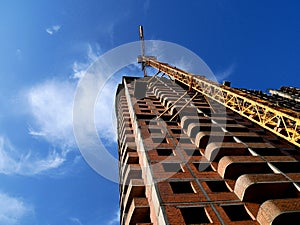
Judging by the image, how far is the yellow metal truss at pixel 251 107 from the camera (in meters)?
17.7

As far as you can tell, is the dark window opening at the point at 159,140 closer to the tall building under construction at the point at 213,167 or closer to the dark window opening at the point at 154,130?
the tall building under construction at the point at 213,167

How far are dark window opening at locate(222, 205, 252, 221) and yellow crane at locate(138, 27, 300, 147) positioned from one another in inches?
219

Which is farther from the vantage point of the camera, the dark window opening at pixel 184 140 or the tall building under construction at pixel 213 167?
the dark window opening at pixel 184 140

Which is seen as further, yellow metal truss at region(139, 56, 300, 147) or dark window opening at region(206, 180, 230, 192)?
dark window opening at region(206, 180, 230, 192)

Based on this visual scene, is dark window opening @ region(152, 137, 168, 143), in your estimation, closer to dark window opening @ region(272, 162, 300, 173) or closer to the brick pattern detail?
the brick pattern detail

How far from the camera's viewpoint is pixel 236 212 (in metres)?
16.5

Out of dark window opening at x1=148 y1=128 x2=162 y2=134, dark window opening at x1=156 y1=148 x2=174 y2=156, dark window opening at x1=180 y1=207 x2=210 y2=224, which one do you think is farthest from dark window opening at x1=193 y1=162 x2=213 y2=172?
dark window opening at x1=148 y1=128 x2=162 y2=134

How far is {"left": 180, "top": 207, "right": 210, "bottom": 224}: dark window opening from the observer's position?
15688 mm

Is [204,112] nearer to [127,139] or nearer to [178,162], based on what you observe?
[127,139]


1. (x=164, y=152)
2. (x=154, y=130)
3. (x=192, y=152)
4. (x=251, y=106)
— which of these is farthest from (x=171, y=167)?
(x=251, y=106)

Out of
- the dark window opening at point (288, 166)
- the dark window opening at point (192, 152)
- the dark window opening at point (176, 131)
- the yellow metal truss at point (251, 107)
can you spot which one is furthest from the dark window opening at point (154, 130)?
the dark window opening at point (288, 166)

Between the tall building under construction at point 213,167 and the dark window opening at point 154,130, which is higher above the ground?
the dark window opening at point 154,130

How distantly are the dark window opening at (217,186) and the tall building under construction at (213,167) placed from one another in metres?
0.07

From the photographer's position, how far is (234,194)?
58.2 feet
